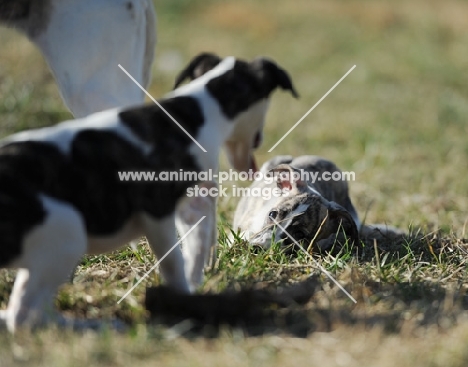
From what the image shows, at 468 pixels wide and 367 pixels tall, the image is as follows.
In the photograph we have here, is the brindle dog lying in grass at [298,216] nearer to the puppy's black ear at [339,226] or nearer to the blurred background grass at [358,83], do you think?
the puppy's black ear at [339,226]

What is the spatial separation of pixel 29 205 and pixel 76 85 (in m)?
1.84

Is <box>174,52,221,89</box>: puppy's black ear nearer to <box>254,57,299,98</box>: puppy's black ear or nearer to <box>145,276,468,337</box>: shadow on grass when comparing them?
<box>254,57,299,98</box>: puppy's black ear

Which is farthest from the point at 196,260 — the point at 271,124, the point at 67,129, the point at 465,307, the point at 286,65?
the point at 286,65

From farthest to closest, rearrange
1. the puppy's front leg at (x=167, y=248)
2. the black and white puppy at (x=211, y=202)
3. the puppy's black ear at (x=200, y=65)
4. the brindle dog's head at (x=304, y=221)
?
the brindle dog's head at (x=304, y=221)
the puppy's black ear at (x=200, y=65)
the black and white puppy at (x=211, y=202)
the puppy's front leg at (x=167, y=248)

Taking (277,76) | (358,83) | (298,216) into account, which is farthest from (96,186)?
(358,83)

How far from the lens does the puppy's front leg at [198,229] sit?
13.4 feet

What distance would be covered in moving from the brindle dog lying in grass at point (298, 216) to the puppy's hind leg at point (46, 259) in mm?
1498

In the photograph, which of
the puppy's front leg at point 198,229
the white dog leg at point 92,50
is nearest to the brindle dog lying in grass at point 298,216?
the puppy's front leg at point 198,229

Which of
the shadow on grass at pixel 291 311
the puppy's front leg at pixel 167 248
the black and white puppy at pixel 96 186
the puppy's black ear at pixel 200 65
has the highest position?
the puppy's black ear at pixel 200 65

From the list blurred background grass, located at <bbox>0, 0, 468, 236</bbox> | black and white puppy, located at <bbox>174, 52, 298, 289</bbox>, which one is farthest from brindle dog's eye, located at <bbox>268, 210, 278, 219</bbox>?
blurred background grass, located at <bbox>0, 0, 468, 236</bbox>

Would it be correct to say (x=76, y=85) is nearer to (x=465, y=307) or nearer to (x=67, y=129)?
(x=67, y=129)

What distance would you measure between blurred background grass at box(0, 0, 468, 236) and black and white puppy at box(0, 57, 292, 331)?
206 centimetres

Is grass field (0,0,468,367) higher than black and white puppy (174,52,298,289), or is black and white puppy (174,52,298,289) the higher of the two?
black and white puppy (174,52,298,289)

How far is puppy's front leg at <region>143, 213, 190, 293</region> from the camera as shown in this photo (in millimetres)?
3578
